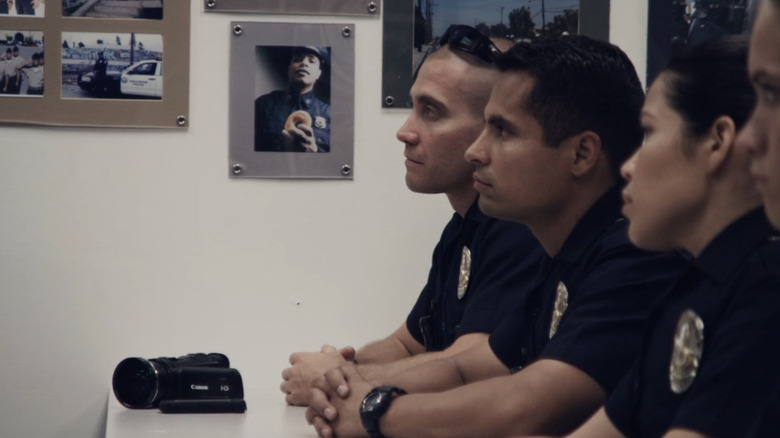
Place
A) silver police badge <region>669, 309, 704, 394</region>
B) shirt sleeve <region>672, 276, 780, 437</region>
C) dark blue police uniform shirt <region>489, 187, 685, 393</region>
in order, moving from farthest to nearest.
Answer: dark blue police uniform shirt <region>489, 187, 685, 393</region>, silver police badge <region>669, 309, 704, 394</region>, shirt sleeve <region>672, 276, 780, 437</region>

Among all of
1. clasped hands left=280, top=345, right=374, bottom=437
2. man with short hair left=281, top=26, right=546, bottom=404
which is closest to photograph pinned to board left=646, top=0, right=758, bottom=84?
man with short hair left=281, top=26, right=546, bottom=404

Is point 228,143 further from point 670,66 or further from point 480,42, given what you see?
point 670,66

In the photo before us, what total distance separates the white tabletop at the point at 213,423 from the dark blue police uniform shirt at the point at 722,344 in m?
0.75

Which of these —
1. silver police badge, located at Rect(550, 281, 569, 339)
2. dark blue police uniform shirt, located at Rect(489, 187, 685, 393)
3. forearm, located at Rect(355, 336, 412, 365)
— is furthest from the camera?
forearm, located at Rect(355, 336, 412, 365)

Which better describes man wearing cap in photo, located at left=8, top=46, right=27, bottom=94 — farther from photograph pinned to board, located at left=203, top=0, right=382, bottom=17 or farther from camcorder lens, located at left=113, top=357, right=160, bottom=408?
camcorder lens, located at left=113, top=357, right=160, bottom=408

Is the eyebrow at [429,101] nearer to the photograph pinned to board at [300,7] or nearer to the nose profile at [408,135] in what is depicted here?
the nose profile at [408,135]

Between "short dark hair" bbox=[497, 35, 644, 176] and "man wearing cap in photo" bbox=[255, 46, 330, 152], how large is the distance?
93cm

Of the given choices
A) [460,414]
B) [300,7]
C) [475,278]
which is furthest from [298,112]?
[460,414]

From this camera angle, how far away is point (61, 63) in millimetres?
2791

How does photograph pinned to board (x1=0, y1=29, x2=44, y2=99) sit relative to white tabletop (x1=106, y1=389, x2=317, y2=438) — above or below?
above

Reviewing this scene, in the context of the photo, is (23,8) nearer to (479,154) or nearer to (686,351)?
(479,154)

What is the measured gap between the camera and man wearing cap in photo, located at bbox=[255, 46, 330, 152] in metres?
2.82

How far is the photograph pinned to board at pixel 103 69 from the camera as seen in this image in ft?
9.12

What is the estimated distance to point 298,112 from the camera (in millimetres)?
2836
